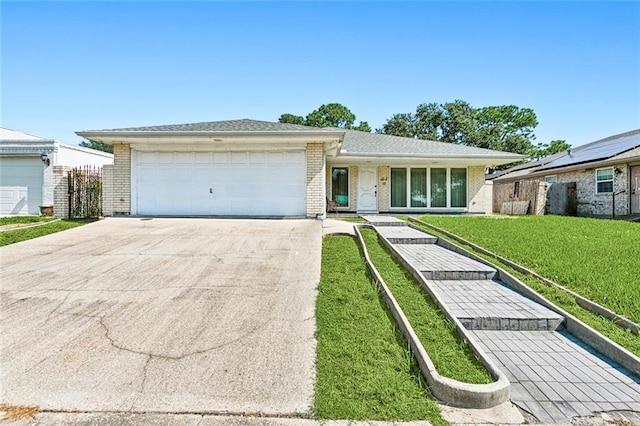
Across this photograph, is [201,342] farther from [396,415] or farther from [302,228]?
[302,228]

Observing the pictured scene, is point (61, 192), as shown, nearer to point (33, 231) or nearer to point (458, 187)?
point (33, 231)

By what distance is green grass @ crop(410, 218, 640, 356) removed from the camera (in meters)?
3.33

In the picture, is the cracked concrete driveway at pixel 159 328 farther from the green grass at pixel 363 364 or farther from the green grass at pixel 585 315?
the green grass at pixel 585 315

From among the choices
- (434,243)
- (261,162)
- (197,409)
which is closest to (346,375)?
(197,409)

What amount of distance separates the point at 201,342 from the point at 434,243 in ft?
20.7

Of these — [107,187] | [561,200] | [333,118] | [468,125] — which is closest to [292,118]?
[333,118]

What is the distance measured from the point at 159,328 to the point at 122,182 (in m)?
9.14

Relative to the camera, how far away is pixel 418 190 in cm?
1538

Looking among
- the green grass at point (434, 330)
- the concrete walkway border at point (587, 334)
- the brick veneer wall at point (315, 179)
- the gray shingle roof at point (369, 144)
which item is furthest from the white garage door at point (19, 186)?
the concrete walkway border at point (587, 334)

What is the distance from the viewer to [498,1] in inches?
334

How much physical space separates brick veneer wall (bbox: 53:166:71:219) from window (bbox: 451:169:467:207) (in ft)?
50.1

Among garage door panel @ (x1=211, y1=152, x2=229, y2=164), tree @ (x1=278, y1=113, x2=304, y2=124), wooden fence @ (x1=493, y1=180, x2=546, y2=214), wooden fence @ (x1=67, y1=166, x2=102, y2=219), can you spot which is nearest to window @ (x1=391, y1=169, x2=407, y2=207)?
wooden fence @ (x1=493, y1=180, x2=546, y2=214)

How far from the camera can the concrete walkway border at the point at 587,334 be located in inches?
121

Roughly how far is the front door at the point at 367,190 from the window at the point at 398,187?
2.91ft
